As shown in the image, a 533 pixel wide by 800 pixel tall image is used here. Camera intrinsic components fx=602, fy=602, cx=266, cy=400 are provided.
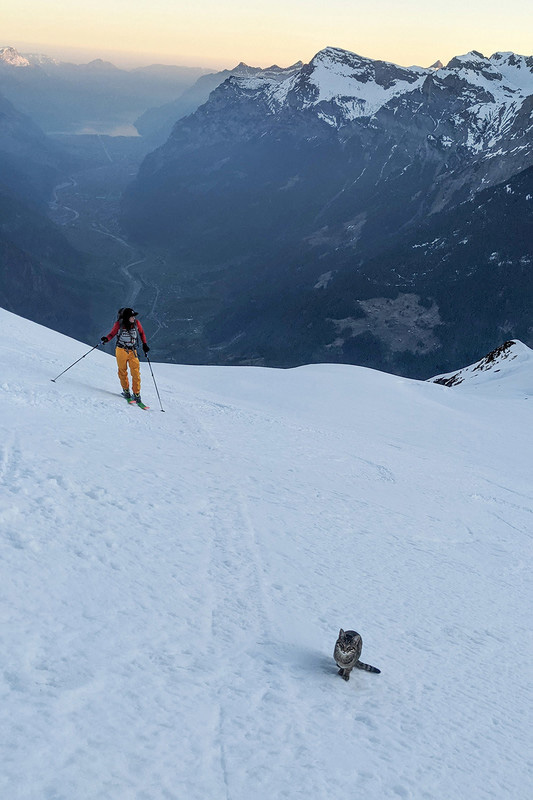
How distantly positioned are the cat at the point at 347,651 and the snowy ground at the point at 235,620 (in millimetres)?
242

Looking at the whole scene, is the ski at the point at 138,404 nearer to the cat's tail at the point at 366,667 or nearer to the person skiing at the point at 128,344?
the person skiing at the point at 128,344

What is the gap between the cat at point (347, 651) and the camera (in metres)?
6.95

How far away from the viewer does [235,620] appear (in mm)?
7625

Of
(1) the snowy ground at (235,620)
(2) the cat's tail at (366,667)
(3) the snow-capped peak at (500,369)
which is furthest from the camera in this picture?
(3) the snow-capped peak at (500,369)

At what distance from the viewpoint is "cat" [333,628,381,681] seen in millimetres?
6953

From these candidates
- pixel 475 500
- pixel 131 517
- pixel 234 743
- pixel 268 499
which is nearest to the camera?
pixel 234 743

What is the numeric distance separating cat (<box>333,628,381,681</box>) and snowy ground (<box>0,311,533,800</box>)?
0.24 metres

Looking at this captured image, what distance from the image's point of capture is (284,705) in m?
6.35

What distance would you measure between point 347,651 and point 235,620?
149 cm

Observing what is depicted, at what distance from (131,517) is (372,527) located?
5.50 meters

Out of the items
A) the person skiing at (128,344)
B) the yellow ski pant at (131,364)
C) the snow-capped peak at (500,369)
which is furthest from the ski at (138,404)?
the snow-capped peak at (500,369)

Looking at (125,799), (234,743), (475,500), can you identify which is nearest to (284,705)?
(234,743)

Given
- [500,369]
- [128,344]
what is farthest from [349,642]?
[500,369]

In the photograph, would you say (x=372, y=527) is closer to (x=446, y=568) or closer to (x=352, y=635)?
(x=446, y=568)
